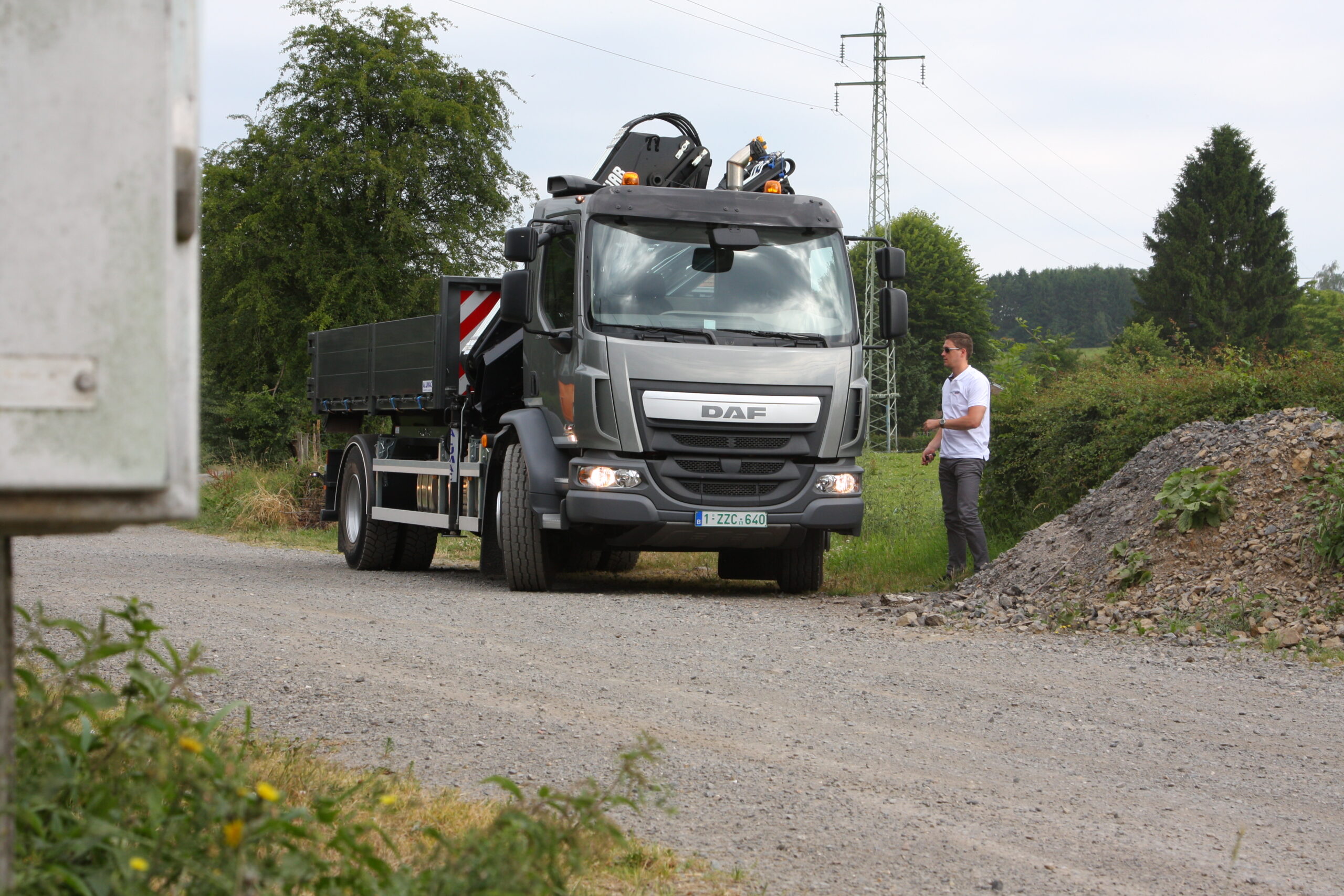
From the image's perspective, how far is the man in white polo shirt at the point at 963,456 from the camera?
11.0m

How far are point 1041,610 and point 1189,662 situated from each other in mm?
1953

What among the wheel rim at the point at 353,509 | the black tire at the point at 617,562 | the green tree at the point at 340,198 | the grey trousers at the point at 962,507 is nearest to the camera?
the grey trousers at the point at 962,507

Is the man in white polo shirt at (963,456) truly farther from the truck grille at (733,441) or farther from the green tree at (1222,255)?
the green tree at (1222,255)

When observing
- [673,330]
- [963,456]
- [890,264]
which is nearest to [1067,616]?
[963,456]

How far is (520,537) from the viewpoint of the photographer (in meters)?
10.3

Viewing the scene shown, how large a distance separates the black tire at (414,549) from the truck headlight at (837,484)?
457 centimetres

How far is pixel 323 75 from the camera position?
3272cm

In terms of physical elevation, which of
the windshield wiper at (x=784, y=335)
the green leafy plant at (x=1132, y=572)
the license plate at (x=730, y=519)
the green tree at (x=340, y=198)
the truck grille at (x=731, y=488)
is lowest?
the green leafy plant at (x=1132, y=572)

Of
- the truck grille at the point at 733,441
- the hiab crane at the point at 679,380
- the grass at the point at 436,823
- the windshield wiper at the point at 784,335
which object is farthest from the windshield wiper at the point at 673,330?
the grass at the point at 436,823

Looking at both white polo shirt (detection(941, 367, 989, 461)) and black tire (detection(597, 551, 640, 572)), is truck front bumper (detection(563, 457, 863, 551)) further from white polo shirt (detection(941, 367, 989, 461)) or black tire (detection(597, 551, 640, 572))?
black tire (detection(597, 551, 640, 572))

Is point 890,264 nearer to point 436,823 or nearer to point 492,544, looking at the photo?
point 492,544

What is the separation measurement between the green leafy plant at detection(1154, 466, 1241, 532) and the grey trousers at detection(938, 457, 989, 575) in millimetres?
1791

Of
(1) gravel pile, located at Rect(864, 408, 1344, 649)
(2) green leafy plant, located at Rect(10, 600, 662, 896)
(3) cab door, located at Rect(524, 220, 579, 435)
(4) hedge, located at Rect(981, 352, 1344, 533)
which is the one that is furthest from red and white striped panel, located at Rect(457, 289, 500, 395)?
(2) green leafy plant, located at Rect(10, 600, 662, 896)

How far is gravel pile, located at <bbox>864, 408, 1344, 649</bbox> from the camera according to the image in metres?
8.30
